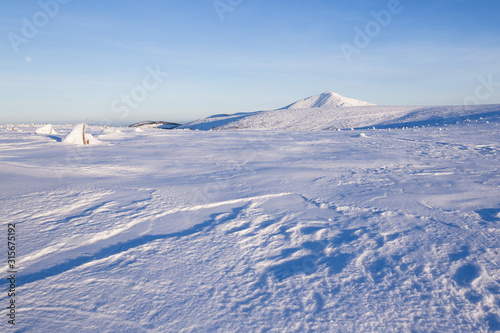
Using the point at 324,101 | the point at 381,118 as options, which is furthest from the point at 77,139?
the point at 324,101

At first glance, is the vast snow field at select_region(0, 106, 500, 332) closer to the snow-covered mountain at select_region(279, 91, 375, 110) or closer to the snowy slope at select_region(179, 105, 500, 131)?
the snowy slope at select_region(179, 105, 500, 131)

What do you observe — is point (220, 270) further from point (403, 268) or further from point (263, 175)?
point (263, 175)

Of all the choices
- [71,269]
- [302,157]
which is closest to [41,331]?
[71,269]

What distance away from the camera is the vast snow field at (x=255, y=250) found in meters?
1.44

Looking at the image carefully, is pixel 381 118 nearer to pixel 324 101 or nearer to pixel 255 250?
pixel 255 250

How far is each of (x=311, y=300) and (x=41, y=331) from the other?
1362mm

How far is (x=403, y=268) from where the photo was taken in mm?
1791

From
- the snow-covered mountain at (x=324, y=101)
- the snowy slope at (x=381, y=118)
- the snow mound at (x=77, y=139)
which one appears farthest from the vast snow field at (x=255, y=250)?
the snow-covered mountain at (x=324, y=101)

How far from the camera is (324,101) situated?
3975 cm

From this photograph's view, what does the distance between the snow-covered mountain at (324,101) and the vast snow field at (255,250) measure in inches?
1427

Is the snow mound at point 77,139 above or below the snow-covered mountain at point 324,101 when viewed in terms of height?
below

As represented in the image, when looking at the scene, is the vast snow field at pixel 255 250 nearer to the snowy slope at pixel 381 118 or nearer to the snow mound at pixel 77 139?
the snow mound at pixel 77 139

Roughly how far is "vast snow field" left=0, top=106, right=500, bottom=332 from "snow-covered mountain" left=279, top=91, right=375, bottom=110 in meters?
36.3

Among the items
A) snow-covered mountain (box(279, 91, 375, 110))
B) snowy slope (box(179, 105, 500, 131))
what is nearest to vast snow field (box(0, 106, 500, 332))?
snowy slope (box(179, 105, 500, 131))
